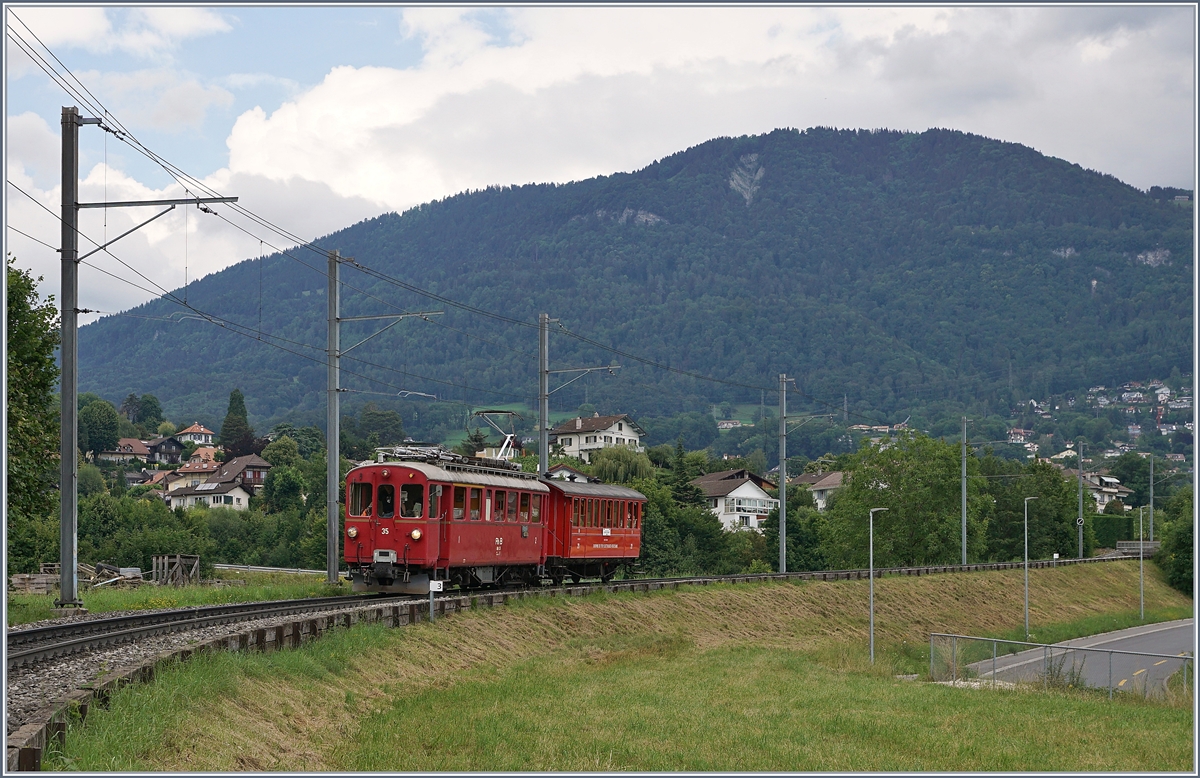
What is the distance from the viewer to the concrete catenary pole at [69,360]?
81.4ft

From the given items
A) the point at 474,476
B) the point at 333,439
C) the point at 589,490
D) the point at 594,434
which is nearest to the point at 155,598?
the point at 333,439

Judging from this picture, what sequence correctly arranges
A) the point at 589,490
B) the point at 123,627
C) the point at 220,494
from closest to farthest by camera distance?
the point at 123,627
the point at 589,490
the point at 220,494

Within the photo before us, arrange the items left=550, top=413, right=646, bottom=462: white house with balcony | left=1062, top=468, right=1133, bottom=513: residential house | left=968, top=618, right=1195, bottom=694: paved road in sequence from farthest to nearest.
Answer: left=1062, top=468, right=1133, bottom=513: residential house < left=550, top=413, right=646, bottom=462: white house with balcony < left=968, top=618, right=1195, bottom=694: paved road

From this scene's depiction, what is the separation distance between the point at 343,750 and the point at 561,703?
5448 mm

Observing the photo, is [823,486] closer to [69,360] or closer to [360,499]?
[360,499]

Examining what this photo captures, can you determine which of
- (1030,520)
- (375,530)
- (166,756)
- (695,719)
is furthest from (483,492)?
(1030,520)

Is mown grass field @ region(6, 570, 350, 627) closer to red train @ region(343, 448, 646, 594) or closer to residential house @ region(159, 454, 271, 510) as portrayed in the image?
red train @ region(343, 448, 646, 594)

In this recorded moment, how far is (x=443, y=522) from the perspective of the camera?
3009 centimetres

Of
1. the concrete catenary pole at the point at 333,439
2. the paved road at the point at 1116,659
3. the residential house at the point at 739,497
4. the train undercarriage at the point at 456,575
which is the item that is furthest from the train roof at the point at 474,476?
the residential house at the point at 739,497

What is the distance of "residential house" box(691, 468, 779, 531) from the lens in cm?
14012

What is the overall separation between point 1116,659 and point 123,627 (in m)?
46.4

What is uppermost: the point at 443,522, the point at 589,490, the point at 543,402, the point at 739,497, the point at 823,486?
the point at 543,402

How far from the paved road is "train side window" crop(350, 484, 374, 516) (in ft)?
59.2

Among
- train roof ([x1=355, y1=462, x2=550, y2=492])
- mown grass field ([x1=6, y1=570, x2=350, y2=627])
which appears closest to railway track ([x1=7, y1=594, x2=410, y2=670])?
mown grass field ([x1=6, y1=570, x2=350, y2=627])
